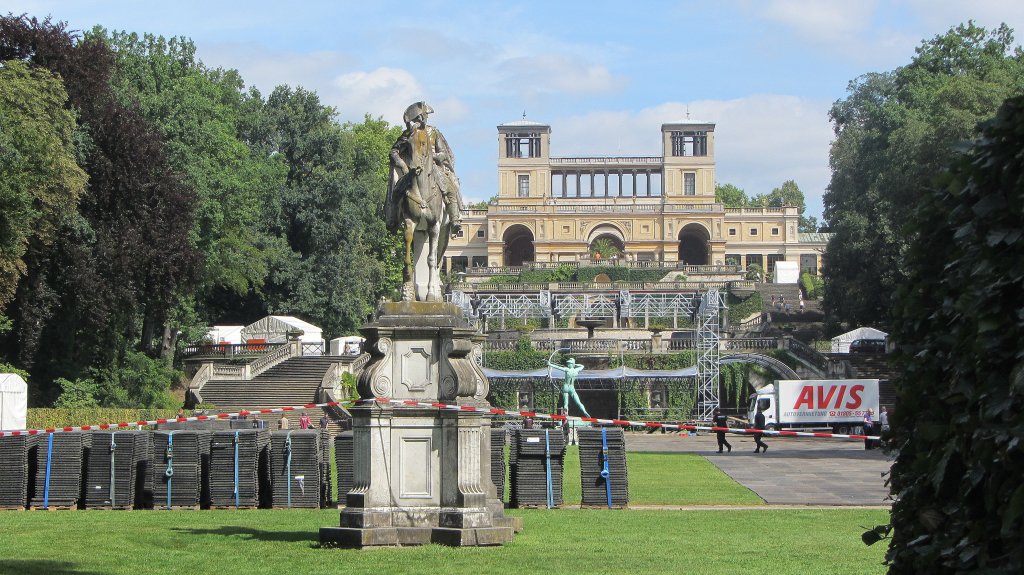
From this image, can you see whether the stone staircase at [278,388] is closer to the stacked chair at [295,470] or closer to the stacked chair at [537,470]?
the stacked chair at [295,470]

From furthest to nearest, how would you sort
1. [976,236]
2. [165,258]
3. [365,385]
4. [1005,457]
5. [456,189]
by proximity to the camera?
[165,258] → [456,189] → [365,385] → [976,236] → [1005,457]

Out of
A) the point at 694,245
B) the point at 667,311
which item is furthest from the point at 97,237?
the point at 694,245

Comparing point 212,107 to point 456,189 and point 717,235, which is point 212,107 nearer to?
point 456,189

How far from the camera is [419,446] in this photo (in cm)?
1255

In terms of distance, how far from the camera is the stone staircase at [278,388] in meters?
50.9

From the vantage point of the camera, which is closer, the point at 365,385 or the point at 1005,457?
the point at 1005,457

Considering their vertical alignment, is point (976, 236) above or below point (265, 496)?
above

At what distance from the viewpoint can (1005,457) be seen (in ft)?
15.2

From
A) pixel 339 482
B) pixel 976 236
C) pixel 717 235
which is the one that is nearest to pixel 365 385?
pixel 339 482

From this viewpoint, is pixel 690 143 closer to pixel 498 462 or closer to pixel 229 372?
pixel 229 372

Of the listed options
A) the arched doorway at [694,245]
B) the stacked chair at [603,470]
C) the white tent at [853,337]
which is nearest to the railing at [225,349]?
the white tent at [853,337]

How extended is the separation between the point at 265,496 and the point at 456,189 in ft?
20.3

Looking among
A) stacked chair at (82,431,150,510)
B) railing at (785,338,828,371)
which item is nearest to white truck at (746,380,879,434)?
railing at (785,338,828,371)

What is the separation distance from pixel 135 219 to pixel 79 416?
687cm
